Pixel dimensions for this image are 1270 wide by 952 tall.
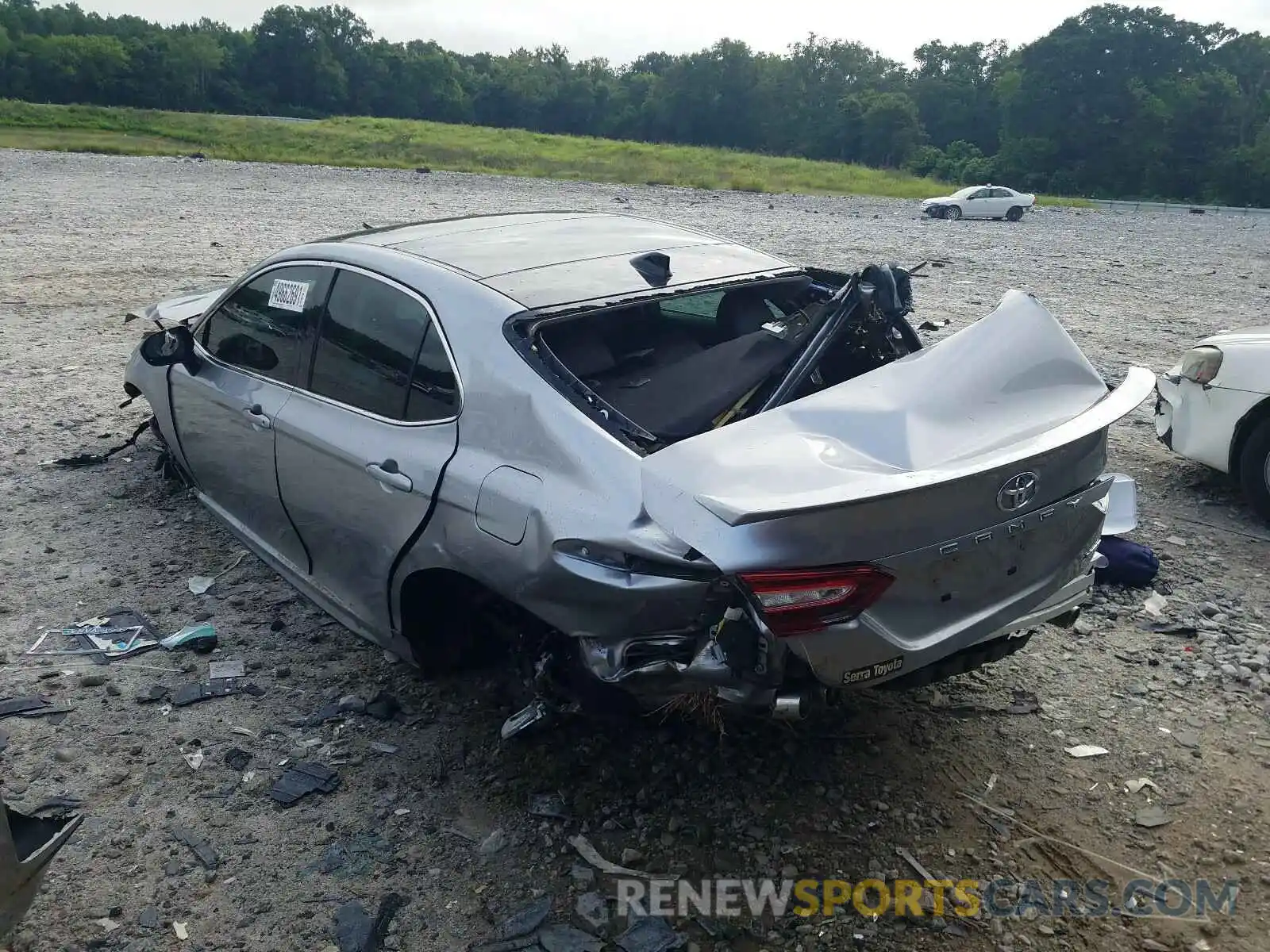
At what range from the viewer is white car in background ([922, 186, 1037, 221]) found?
28359 millimetres

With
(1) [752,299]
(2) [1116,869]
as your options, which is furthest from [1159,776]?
(1) [752,299]

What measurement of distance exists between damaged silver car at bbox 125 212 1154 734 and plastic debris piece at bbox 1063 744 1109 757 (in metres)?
0.56

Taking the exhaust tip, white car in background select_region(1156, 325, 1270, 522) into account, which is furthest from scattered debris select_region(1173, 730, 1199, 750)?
white car in background select_region(1156, 325, 1270, 522)

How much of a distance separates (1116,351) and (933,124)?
80659 millimetres

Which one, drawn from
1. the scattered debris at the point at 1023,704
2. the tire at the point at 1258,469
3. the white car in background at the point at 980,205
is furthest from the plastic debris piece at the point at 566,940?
the white car in background at the point at 980,205

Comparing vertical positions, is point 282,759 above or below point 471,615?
below

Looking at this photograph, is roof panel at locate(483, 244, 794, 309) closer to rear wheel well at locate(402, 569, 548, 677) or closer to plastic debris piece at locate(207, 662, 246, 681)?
rear wheel well at locate(402, 569, 548, 677)

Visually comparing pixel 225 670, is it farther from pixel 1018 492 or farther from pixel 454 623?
pixel 1018 492

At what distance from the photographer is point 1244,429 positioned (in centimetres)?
529

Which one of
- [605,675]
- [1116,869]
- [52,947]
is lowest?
[52,947]

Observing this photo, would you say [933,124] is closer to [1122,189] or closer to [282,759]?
[1122,189]

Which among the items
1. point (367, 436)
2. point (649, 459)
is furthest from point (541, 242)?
point (649, 459)

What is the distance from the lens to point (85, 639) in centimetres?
417

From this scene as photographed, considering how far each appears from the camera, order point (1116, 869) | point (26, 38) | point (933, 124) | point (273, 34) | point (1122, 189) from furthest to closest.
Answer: point (273, 34), point (933, 124), point (26, 38), point (1122, 189), point (1116, 869)
